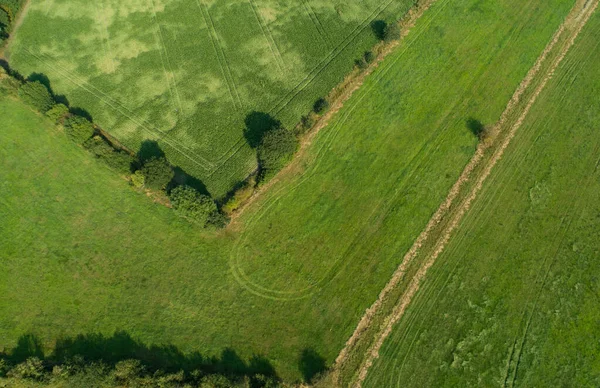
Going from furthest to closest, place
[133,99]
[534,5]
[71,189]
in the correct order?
[534,5], [133,99], [71,189]

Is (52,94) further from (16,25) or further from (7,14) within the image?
(7,14)

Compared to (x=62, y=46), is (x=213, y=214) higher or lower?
lower

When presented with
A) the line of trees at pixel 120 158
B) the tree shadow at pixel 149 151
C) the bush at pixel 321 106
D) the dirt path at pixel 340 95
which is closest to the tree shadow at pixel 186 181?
the line of trees at pixel 120 158

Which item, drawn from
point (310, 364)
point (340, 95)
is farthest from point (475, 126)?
point (310, 364)

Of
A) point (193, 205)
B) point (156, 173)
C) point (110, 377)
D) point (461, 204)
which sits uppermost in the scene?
point (156, 173)

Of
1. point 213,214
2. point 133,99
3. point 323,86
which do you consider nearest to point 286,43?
point 323,86

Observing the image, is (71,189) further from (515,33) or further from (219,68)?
(515,33)

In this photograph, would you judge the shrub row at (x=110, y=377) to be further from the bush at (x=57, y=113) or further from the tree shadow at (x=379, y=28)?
the tree shadow at (x=379, y=28)

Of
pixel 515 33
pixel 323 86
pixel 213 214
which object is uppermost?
pixel 323 86
